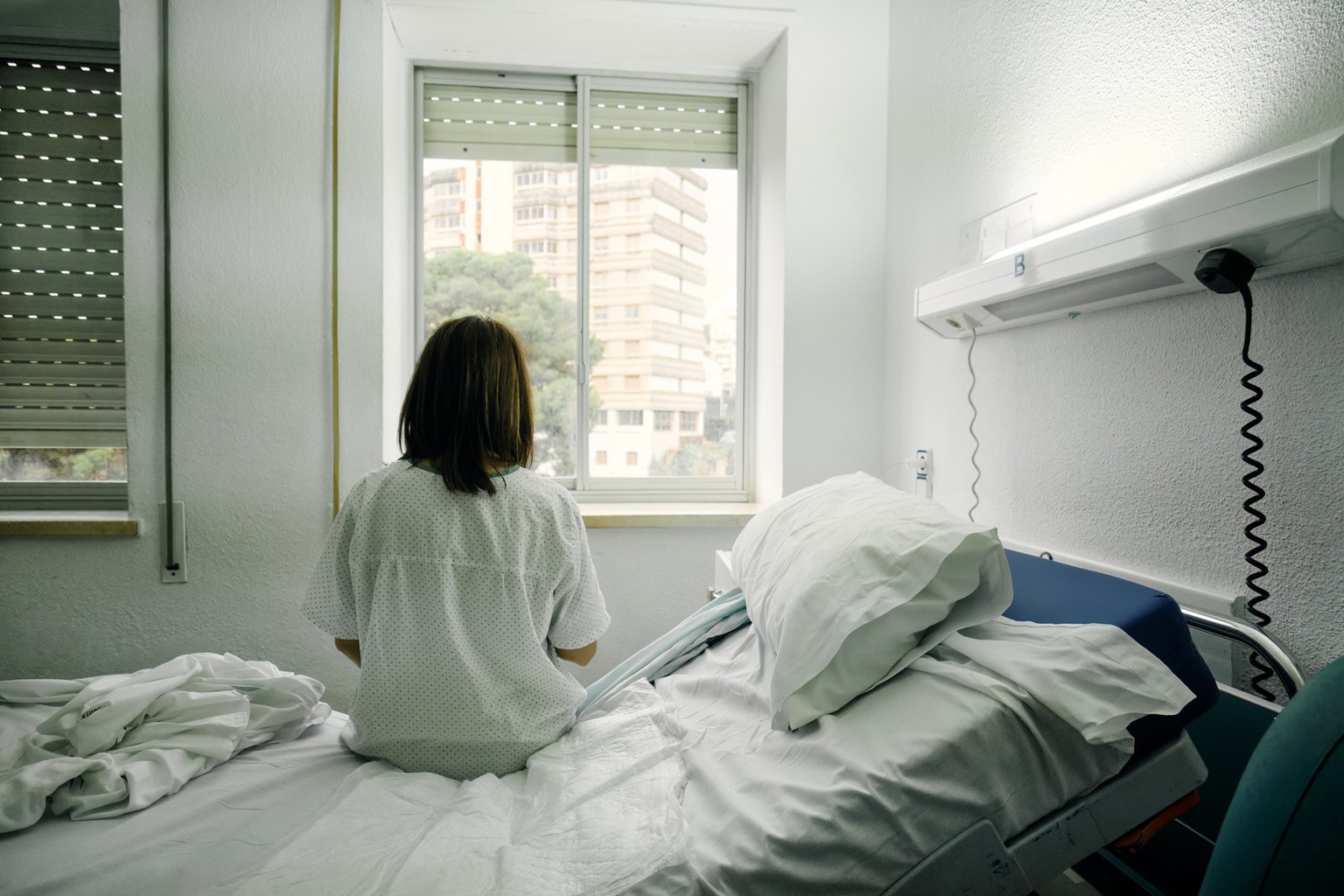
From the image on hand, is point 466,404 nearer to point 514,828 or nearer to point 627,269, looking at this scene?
point 514,828

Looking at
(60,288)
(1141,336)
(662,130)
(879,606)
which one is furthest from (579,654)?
(60,288)

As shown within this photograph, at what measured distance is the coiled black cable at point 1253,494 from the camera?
0.96m

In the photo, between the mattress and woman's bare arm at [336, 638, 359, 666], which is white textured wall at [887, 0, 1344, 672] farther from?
woman's bare arm at [336, 638, 359, 666]

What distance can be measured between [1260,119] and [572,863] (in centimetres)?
130

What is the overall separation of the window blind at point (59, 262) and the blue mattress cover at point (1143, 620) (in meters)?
2.65

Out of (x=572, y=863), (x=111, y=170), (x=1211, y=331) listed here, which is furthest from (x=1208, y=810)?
(x=111, y=170)

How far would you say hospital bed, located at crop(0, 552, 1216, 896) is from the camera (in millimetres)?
771

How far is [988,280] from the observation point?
139cm

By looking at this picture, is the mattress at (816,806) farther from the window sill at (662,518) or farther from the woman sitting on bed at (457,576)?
the window sill at (662,518)

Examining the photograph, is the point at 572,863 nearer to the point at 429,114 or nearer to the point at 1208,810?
the point at 1208,810

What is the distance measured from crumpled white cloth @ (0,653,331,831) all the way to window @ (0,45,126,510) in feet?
4.36

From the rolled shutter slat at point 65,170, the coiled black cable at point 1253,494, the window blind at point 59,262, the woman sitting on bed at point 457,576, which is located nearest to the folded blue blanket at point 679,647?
the woman sitting on bed at point 457,576

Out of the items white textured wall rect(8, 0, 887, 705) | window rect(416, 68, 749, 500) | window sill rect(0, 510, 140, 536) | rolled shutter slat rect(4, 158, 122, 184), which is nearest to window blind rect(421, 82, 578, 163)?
window rect(416, 68, 749, 500)

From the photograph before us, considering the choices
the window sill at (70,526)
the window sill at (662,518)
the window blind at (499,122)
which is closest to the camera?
the window sill at (70,526)
